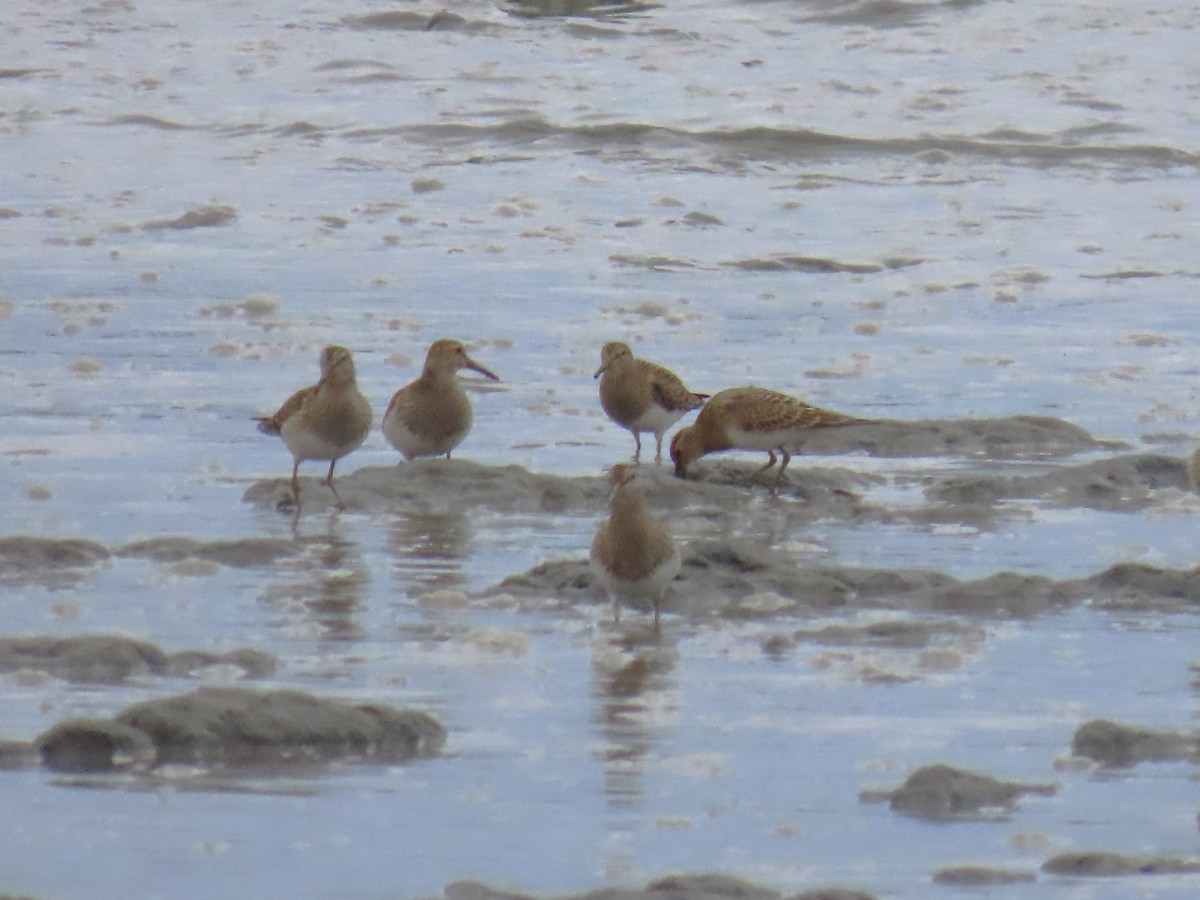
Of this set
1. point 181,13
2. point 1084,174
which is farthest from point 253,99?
point 1084,174

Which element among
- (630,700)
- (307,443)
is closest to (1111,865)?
(630,700)

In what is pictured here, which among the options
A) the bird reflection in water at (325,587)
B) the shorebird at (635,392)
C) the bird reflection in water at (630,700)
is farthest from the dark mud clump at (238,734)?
the shorebird at (635,392)

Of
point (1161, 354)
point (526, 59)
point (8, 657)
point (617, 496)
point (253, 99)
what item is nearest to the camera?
point (8, 657)

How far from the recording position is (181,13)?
24.6 m

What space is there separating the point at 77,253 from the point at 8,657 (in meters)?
7.51

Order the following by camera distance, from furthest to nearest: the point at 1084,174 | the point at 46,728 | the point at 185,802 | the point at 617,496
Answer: the point at 1084,174
the point at 617,496
the point at 46,728
the point at 185,802

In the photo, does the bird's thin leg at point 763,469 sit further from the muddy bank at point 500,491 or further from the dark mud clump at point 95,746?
the dark mud clump at point 95,746

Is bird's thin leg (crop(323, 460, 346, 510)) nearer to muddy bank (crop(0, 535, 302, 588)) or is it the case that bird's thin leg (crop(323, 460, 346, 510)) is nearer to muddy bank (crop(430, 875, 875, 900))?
muddy bank (crop(0, 535, 302, 588))

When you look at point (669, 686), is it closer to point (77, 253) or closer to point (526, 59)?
point (77, 253)

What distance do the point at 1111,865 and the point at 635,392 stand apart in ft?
17.1

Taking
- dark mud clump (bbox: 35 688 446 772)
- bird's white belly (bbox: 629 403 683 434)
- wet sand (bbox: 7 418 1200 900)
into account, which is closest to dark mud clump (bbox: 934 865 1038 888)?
wet sand (bbox: 7 418 1200 900)

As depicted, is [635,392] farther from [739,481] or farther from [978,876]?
[978,876]

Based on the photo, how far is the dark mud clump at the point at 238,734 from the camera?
510 centimetres

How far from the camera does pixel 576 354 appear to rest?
11188 mm
